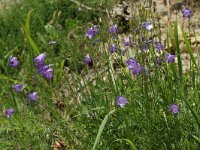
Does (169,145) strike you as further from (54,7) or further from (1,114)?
(54,7)

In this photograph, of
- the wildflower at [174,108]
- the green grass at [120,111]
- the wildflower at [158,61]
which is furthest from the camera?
the wildflower at [158,61]

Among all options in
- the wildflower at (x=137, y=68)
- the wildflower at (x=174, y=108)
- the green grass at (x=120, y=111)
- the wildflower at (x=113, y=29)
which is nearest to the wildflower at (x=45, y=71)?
the green grass at (x=120, y=111)

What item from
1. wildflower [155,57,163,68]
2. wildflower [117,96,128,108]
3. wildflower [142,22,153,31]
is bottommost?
wildflower [117,96,128,108]

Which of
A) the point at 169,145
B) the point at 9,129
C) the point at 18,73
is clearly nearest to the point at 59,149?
the point at 9,129

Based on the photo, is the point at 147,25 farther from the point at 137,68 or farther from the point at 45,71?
the point at 45,71

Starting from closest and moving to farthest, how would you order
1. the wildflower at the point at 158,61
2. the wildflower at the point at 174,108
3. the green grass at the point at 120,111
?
the wildflower at the point at 174,108 < the green grass at the point at 120,111 < the wildflower at the point at 158,61

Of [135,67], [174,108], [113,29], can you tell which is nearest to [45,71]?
[113,29]

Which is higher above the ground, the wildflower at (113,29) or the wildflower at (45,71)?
the wildflower at (113,29)

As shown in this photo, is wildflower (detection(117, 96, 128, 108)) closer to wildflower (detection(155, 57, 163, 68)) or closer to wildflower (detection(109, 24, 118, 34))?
wildflower (detection(155, 57, 163, 68))

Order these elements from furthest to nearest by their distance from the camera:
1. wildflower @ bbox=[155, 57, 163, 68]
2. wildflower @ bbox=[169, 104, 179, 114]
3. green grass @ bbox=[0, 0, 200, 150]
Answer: wildflower @ bbox=[155, 57, 163, 68]
green grass @ bbox=[0, 0, 200, 150]
wildflower @ bbox=[169, 104, 179, 114]

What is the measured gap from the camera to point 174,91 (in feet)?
8.50

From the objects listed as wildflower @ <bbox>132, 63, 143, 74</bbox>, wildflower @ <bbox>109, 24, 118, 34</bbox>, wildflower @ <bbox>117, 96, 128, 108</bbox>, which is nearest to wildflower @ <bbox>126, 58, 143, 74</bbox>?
wildflower @ <bbox>132, 63, 143, 74</bbox>

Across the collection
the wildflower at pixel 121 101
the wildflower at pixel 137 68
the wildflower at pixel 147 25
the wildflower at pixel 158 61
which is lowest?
A: the wildflower at pixel 121 101

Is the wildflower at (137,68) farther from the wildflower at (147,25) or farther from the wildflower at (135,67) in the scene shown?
the wildflower at (147,25)
